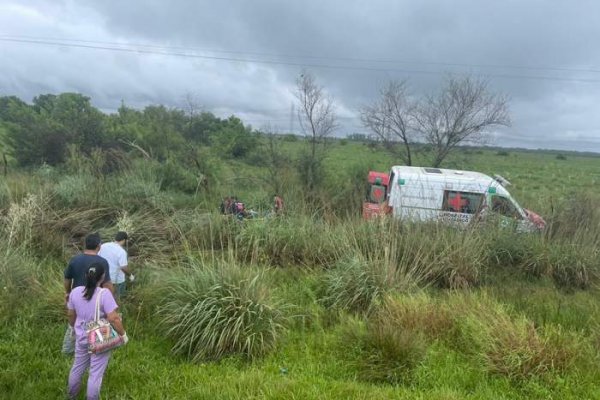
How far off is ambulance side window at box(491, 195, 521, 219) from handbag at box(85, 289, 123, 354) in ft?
27.1

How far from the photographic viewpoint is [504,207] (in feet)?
33.6

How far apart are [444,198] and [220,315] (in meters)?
7.92

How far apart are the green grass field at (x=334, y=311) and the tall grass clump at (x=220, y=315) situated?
0.08 feet

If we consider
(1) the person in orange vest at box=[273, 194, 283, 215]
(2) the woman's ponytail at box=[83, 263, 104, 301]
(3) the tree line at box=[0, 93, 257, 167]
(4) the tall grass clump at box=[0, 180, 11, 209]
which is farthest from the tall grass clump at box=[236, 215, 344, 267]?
(3) the tree line at box=[0, 93, 257, 167]

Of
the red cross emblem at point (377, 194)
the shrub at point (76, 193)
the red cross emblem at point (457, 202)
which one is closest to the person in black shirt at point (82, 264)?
the shrub at point (76, 193)

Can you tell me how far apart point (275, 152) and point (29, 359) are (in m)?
17.1

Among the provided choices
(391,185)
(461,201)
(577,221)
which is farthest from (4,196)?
(577,221)

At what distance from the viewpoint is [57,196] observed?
10984mm

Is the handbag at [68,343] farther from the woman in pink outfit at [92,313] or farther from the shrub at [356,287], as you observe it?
the shrub at [356,287]

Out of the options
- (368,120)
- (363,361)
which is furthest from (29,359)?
(368,120)

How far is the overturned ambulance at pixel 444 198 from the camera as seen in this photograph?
9492 mm

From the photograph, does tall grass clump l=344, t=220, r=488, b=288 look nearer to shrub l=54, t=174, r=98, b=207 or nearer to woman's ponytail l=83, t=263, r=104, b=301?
woman's ponytail l=83, t=263, r=104, b=301

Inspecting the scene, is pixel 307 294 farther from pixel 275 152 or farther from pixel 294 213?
pixel 275 152

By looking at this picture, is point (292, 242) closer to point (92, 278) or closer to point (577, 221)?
point (92, 278)
